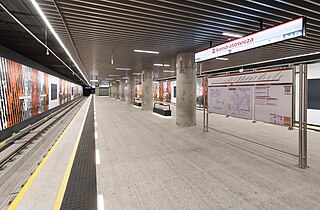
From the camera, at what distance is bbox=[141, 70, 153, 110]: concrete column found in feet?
55.0

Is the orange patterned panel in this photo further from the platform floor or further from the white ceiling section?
the platform floor

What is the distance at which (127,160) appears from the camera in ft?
15.0

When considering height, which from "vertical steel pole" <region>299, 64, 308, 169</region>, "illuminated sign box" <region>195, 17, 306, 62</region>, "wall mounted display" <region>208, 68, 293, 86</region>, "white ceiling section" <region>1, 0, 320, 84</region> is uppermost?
"white ceiling section" <region>1, 0, 320, 84</region>

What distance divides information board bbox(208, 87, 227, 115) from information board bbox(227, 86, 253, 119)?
0.66 feet

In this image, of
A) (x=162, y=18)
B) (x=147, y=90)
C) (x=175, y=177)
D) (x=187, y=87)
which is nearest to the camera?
(x=175, y=177)

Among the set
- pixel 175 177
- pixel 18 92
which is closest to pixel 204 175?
pixel 175 177

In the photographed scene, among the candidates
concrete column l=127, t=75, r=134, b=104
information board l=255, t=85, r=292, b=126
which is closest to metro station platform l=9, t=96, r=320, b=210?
information board l=255, t=85, r=292, b=126

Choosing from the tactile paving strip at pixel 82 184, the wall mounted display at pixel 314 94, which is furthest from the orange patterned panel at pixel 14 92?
the wall mounted display at pixel 314 94

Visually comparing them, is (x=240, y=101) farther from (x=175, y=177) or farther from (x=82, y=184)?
(x=82, y=184)

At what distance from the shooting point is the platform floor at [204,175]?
9.38 feet

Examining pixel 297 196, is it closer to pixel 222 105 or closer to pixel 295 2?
pixel 295 2

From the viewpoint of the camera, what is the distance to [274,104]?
223 inches

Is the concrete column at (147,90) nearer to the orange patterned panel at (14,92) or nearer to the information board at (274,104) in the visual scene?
the orange patterned panel at (14,92)

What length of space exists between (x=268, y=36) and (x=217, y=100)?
3.63m
